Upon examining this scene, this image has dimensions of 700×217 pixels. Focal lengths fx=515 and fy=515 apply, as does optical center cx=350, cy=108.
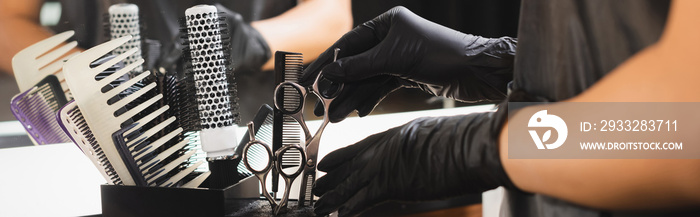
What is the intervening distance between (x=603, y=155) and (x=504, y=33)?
3.52 ft

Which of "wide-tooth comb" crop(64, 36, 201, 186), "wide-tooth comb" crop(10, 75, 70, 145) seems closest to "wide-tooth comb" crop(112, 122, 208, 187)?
"wide-tooth comb" crop(64, 36, 201, 186)

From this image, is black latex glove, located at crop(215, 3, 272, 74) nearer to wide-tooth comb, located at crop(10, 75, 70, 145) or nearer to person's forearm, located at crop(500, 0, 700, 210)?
wide-tooth comb, located at crop(10, 75, 70, 145)

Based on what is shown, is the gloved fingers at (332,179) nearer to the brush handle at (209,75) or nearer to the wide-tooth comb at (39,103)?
the brush handle at (209,75)

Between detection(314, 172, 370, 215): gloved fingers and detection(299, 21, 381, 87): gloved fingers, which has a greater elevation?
detection(299, 21, 381, 87): gloved fingers

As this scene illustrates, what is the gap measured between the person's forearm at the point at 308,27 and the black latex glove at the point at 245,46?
12 millimetres

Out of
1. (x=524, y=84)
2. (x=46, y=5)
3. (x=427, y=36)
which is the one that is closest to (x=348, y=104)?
(x=427, y=36)

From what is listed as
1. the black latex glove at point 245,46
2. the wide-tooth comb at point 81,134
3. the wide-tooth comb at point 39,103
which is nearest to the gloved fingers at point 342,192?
the wide-tooth comb at point 81,134

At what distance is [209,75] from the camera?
21.6 inches

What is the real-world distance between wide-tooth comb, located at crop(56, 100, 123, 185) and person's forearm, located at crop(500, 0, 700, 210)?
1.34 ft

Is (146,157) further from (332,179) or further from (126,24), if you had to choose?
(126,24)

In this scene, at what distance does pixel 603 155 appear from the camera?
14.3 inches

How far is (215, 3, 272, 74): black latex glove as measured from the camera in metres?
1.02

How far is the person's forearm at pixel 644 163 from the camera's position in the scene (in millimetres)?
337

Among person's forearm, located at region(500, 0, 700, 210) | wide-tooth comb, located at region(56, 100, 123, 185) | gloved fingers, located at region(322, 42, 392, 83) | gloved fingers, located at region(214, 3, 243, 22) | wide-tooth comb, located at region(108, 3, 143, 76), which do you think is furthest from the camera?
gloved fingers, located at region(214, 3, 243, 22)
